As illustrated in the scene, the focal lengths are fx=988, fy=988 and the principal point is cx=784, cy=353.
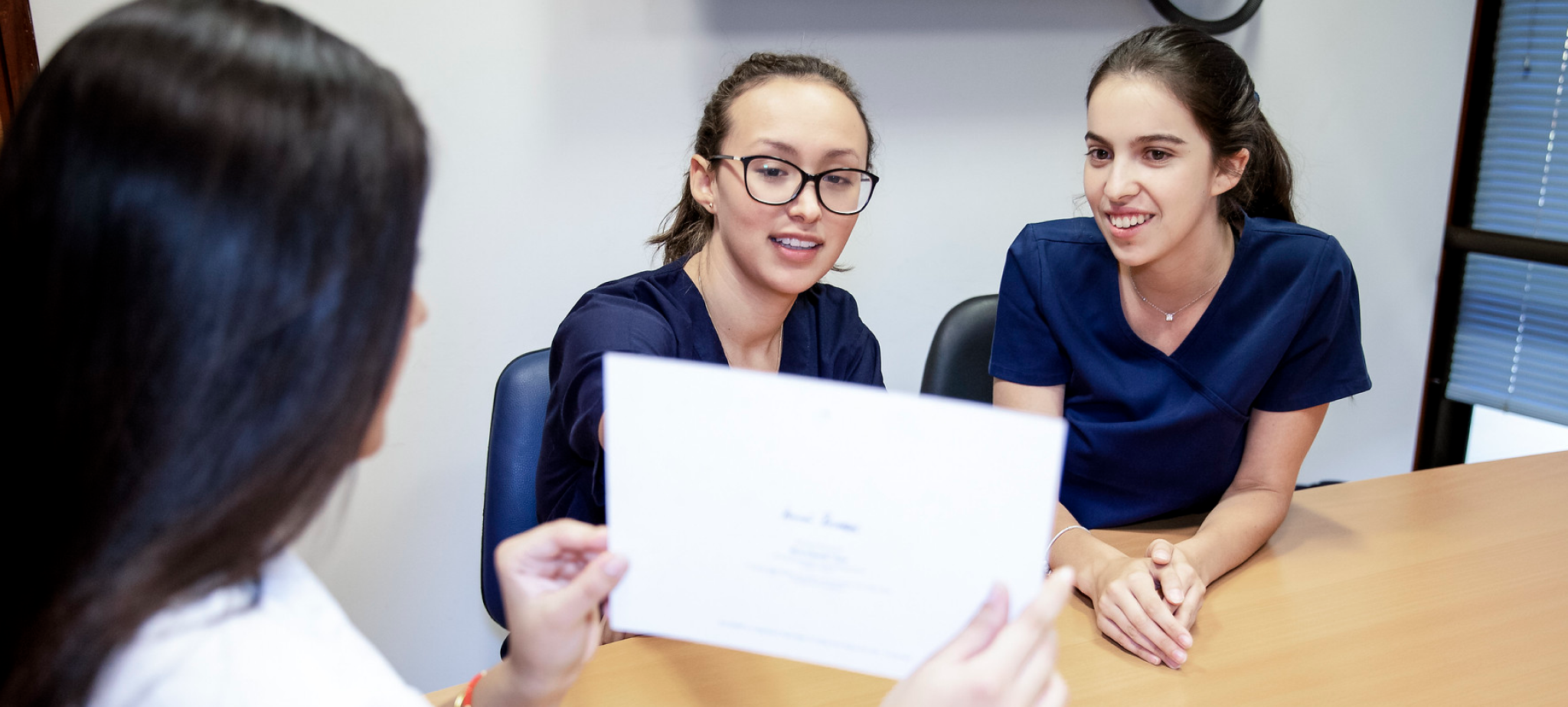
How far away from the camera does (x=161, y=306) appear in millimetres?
496

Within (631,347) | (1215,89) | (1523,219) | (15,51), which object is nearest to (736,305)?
(631,347)

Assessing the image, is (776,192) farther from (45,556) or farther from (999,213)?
(999,213)

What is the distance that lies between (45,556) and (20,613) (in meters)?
0.03

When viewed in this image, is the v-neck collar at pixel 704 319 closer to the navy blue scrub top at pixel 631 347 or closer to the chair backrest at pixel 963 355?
the navy blue scrub top at pixel 631 347

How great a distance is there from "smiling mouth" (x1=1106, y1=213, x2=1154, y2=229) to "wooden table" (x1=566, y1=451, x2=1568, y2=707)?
44cm

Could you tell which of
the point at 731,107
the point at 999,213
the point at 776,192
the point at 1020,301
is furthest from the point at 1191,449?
the point at 999,213

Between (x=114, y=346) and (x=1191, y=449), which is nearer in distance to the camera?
(x=114, y=346)

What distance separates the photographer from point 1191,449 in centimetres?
147

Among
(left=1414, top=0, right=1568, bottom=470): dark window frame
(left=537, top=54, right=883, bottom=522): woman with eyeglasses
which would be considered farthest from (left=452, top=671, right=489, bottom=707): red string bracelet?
(left=1414, top=0, right=1568, bottom=470): dark window frame

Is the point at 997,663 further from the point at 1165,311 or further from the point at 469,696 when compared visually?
the point at 1165,311

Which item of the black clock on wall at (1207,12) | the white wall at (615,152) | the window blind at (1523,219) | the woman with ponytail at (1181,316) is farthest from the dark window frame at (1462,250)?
the woman with ponytail at (1181,316)

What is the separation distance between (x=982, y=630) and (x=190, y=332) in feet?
1.68

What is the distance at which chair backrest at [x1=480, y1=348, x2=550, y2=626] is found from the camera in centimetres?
140

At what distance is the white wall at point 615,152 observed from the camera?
1851mm
